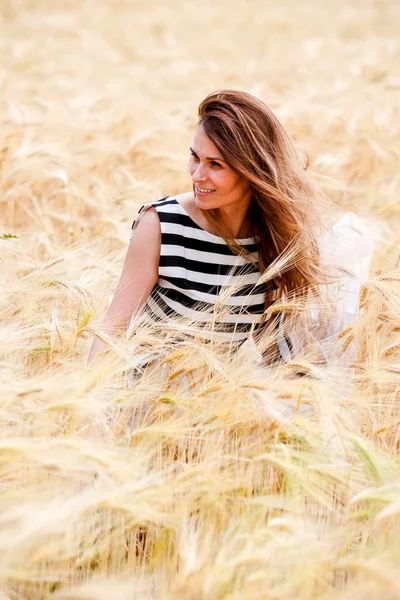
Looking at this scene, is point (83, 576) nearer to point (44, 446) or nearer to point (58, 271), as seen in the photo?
point (44, 446)

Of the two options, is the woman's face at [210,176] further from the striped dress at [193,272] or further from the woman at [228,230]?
the striped dress at [193,272]

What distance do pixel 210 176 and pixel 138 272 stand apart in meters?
0.33

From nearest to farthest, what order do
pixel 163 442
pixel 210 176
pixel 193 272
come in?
pixel 163 442
pixel 210 176
pixel 193 272

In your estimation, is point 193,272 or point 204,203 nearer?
point 204,203

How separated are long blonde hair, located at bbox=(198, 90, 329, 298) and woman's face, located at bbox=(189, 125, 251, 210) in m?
0.02

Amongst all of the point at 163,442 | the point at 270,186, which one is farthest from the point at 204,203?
the point at 163,442

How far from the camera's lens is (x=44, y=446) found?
49.2 inches

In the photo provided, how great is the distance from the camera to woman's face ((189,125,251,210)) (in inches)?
77.0

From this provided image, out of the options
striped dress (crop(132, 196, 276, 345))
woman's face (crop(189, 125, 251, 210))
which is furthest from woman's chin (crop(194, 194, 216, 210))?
striped dress (crop(132, 196, 276, 345))

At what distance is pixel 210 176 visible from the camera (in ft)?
6.44

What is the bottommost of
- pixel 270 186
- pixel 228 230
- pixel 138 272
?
pixel 138 272

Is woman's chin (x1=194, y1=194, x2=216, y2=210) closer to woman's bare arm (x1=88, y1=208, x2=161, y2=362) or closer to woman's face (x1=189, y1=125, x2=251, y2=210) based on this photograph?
woman's face (x1=189, y1=125, x2=251, y2=210)

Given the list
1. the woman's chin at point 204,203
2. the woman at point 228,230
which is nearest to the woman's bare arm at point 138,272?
the woman at point 228,230

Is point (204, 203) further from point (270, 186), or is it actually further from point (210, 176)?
point (270, 186)
